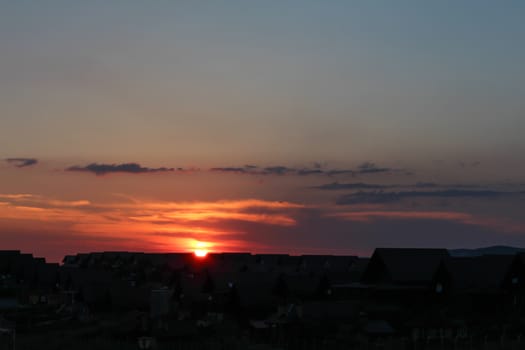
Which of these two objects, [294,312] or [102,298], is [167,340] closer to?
[294,312]

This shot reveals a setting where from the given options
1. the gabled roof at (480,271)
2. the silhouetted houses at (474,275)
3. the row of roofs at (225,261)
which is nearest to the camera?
the silhouetted houses at (474,275)

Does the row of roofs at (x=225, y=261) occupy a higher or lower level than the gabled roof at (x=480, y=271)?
higher

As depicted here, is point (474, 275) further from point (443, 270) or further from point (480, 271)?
point (443, 270)

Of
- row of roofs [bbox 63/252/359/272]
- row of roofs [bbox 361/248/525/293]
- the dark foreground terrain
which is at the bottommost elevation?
the dark foreground terrain

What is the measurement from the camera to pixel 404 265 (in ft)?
229

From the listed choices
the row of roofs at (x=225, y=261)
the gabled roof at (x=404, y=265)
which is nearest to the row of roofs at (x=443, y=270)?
the gabled roof at (x=404, y=265)

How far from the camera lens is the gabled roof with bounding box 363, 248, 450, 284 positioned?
68.9 meters

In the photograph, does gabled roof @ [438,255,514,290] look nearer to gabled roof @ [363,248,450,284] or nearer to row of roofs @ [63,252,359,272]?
gabled roof @ [363,248,450,284]

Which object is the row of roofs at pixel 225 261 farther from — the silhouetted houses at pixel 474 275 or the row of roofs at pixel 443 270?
the silhouetted houses at pixel 474 275

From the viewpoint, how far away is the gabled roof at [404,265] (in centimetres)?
6888

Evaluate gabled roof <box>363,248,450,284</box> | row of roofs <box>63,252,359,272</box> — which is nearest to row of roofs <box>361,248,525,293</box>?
gabled roof <box>363,248,450,284</box>

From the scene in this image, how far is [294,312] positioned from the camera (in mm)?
63906

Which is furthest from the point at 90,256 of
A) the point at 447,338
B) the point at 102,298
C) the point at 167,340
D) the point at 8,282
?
the point at 447,338

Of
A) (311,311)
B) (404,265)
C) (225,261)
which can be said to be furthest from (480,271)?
(225,261)
